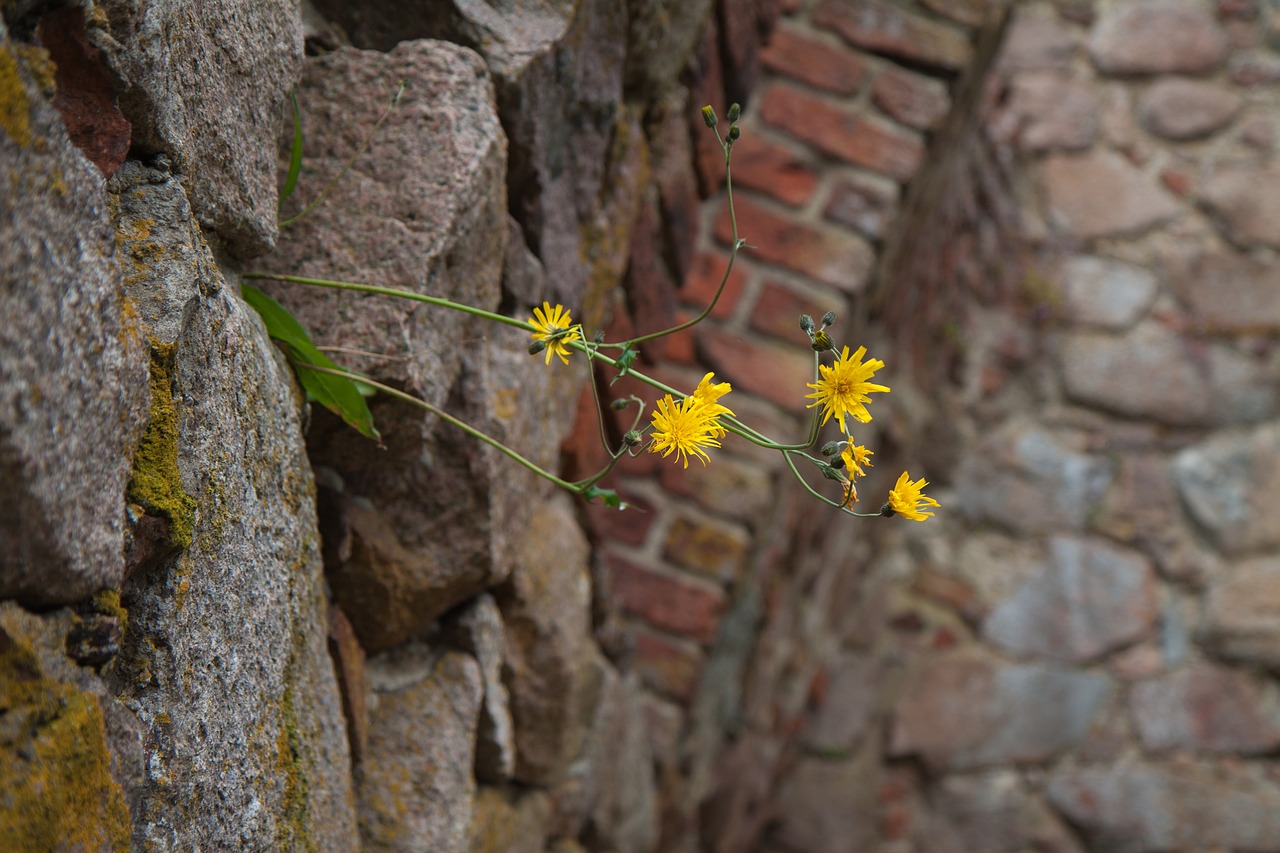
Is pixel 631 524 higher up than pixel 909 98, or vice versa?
pixel 909 98

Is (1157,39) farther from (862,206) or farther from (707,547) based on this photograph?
(707,547)

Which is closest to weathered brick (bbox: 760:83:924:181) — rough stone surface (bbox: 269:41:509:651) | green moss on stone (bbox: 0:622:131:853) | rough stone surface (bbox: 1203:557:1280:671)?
rough stone surface (bbox: 269:41:509:651)

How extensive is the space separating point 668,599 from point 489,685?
63cm

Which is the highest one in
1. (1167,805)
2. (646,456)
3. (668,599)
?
(646,456)

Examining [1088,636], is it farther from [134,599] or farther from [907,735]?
[134,599]

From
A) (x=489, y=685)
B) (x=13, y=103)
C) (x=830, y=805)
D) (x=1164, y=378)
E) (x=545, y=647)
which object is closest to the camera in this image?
(x=13, y=103)

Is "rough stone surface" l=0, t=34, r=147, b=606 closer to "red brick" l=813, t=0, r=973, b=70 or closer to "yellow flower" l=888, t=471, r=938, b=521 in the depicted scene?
"yellow flower" l=888, t=471, r=938, b=521

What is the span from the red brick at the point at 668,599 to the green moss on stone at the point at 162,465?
1.05m

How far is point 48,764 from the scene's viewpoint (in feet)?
1.39

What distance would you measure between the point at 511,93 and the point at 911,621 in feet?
6.74

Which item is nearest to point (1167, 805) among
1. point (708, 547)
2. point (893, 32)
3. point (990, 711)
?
point (990, 711)

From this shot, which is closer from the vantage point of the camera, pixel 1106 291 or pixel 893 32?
pixel 893 32

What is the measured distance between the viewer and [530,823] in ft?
3.67

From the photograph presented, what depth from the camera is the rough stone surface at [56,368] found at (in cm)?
40
